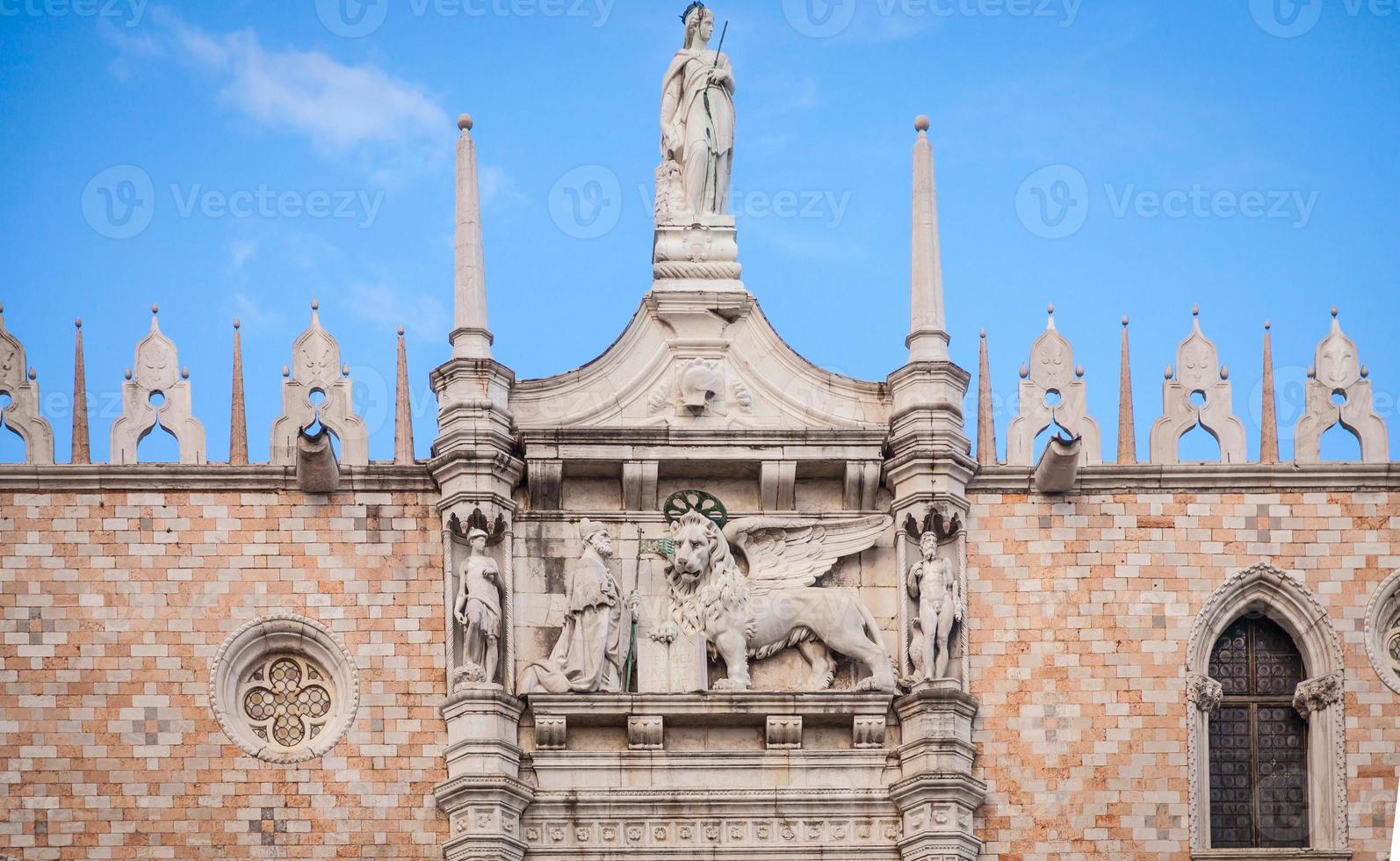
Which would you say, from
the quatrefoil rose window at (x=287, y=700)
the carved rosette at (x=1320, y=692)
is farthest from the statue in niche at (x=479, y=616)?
the carved rosette at (x=1320, y=692)

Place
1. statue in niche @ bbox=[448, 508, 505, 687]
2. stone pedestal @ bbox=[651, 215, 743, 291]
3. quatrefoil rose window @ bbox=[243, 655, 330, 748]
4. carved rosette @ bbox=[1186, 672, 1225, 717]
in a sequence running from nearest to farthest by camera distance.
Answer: statue in niche @ bbox=[448, 508, 505, 687], quatrefoil rose window @ bbox=[243, 655, 330, 748], carved rosette @ bbox=[1186, 672, 1225, 717], stone pedestal @ bbox=[651, 215, 743, 291]

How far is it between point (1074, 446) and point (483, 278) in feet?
17.0

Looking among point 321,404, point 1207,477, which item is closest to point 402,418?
point 321,404

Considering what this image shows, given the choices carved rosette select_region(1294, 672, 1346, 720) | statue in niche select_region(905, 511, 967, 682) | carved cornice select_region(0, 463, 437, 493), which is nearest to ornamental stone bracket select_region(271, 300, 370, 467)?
carved cornice select_region(0, 463, 437, 493)

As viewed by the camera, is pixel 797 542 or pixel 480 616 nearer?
pixel 480 616

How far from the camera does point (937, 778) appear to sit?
2919cm

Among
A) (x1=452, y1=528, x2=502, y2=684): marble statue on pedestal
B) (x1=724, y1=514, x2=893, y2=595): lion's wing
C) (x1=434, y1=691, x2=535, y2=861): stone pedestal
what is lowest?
(x1=434, y1=691, x2=535, y2=861): stone pedestal

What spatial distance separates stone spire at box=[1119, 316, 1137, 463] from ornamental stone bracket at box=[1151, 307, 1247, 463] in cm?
20

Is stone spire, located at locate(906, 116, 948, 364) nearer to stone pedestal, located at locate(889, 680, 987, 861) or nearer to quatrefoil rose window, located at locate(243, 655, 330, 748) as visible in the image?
stone pedestal, located at locate(889, 680, 987, 861)

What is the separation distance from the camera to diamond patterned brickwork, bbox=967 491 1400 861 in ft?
97.1

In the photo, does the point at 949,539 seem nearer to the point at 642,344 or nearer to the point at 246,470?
the point at 642,344

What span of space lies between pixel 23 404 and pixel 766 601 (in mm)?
6430

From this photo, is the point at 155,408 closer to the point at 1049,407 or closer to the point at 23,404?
the point at 23,404

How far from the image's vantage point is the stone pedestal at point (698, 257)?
101ft
